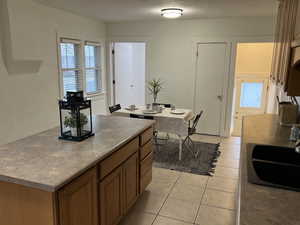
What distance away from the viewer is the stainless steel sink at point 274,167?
4.89ft

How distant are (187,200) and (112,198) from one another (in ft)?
3.91

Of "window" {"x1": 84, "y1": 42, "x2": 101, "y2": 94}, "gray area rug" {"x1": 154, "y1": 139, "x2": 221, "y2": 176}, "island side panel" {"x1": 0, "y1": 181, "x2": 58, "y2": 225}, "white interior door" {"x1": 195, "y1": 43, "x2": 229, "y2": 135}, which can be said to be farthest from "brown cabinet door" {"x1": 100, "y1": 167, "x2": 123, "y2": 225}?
"window" {"x1": 84, "y1": 42, "x2": 101, "y2": 94}

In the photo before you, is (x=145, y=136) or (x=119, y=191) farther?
(x=145, y=136)

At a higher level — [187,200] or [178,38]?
[178,38]

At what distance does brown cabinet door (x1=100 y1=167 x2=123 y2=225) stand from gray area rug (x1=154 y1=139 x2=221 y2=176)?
1.69m

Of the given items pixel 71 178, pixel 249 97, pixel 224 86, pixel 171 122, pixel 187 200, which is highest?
pixel 224 86

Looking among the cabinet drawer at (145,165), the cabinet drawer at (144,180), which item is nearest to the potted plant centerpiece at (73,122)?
the cabinet drawer at (145,165)

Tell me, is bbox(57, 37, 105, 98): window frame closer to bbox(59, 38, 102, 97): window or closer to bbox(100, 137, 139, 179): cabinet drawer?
bbox(59, 38, 102, 97): window

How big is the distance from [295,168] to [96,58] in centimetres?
530

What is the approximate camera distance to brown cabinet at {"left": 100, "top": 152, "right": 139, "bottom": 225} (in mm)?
2004

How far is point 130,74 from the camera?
7.21 metres

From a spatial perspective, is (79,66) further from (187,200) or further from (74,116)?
(187,200)

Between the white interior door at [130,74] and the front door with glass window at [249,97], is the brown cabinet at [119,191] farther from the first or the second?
the white interior door at [130,74]

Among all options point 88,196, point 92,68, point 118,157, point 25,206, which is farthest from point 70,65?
point 25,206
